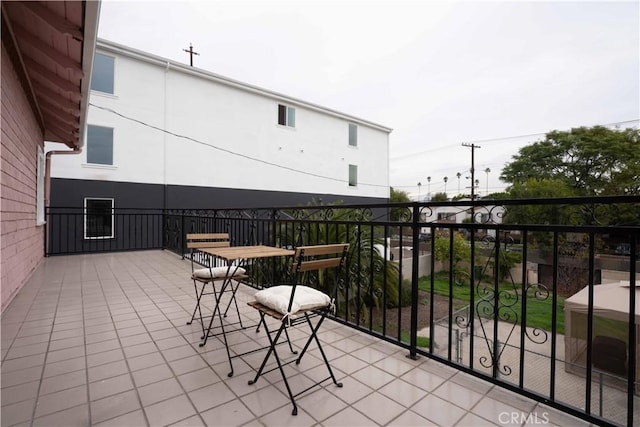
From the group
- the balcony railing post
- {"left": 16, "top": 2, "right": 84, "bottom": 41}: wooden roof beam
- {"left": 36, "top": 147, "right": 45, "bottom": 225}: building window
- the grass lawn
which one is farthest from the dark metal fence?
{"left": 16, "top": 2, "right": 84, "bottom": 41}: wooden roof beam

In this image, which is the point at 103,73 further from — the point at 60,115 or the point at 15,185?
the point at 15,185

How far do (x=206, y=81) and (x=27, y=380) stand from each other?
10378mm

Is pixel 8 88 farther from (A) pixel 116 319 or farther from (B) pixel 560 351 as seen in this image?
(B) pixel 560 351

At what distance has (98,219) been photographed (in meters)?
8.34

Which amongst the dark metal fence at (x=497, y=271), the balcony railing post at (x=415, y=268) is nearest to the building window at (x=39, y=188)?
the dark metal fence at (x=497, y=271)

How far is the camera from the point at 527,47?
16078 millimetres

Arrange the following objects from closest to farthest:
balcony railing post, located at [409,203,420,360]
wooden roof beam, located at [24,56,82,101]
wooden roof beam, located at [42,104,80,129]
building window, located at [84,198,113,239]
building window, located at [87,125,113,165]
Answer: balcony railing post, located at [409,203,420,360] < wooden roof beam, located at [24,56,82,101] < wooden roof beam, located at [42,104,80,129] < building window, located at [84,198,113,239] < building window, located at [87,125,113,165]

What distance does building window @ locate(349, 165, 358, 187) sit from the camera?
15.5m

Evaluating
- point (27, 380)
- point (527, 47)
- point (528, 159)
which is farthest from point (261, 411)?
point (528, 159)

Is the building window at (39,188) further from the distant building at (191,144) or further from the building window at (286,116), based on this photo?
the building window at (286,116)

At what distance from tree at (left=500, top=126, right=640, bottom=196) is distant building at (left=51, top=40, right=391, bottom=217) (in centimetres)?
1250

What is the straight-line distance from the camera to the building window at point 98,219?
26.8ft

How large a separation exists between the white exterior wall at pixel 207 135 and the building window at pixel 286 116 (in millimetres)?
207

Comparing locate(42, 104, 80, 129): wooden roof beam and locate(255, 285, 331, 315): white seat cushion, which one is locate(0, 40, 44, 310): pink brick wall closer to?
locate(42, 104, 80, 129): wooden roof beam
